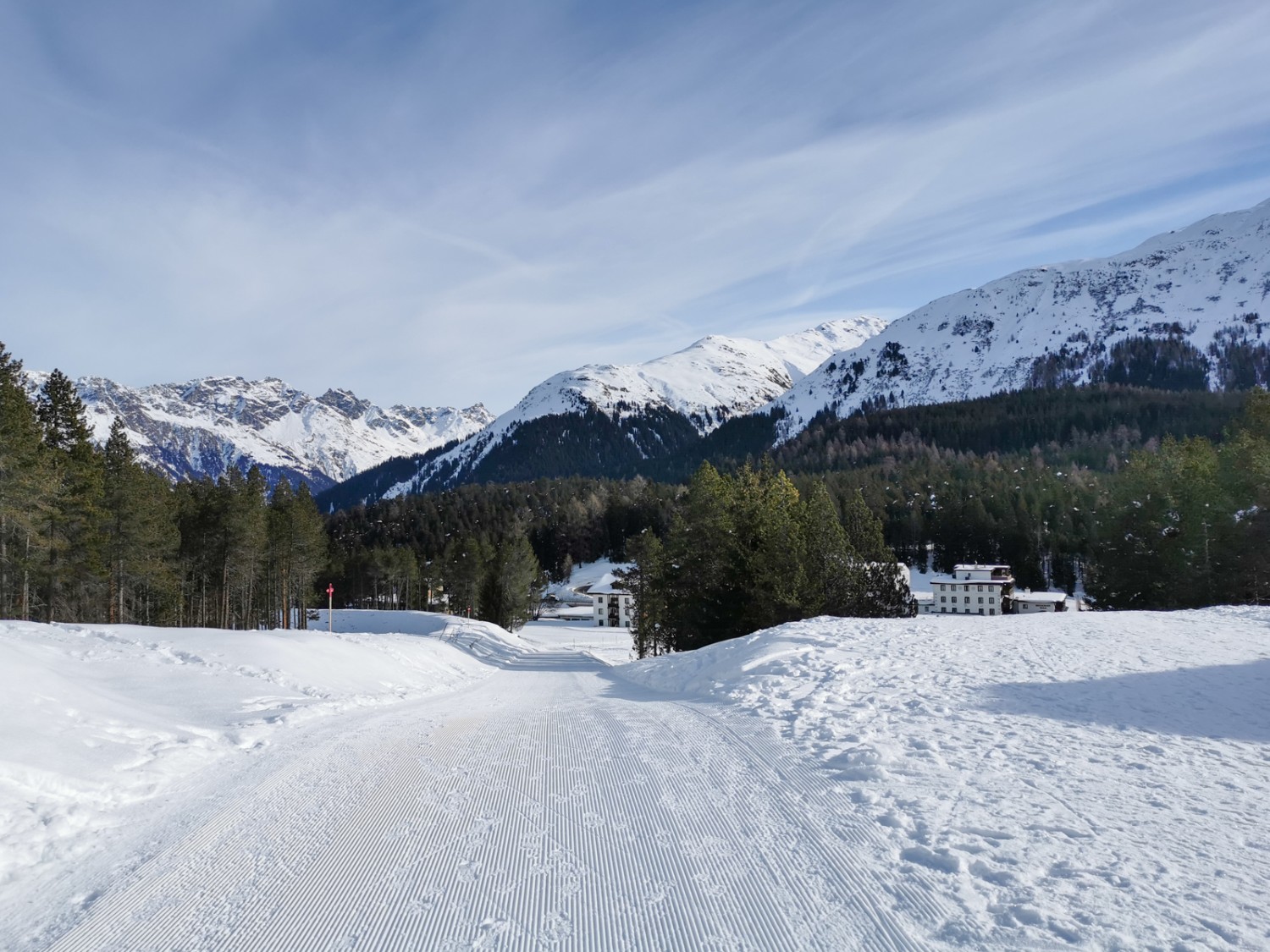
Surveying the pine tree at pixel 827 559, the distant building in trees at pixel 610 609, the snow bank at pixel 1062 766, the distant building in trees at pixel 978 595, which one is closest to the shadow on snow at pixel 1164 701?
the snow bank at pixel 1062 766

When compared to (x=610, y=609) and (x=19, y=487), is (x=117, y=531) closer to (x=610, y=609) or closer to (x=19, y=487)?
(x=19, y=487)

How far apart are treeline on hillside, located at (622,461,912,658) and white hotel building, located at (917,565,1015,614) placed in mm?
57537

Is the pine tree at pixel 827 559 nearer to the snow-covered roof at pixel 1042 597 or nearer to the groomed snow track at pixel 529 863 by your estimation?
the groomed snow track at pixel 529 863

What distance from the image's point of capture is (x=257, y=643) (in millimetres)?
16859

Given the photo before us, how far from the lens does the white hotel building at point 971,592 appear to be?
8644 cm

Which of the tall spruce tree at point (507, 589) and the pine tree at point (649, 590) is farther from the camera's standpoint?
the tall spruce tree at point (507, 589)

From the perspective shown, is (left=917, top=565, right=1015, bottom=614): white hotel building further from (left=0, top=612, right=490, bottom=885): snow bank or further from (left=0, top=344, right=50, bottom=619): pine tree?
(left=0, top=344, right=50, bottom=619): pine tree

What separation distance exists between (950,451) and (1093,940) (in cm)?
19834

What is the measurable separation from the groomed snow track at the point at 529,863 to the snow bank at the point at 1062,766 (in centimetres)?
53

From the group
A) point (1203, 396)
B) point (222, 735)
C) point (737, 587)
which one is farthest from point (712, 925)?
point (1203, 396)

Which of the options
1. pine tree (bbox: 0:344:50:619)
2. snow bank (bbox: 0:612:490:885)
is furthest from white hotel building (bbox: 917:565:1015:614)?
pine tree (bbox: 0:344:50:619)

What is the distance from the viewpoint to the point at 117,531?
36406mm

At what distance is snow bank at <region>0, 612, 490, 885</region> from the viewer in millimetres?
6211

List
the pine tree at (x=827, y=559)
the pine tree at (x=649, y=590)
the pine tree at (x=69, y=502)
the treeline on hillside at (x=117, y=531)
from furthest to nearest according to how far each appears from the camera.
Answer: the pine tree at (x=649, y=590) < the pine tree at (x=69, y=502) < the pine tree at (x=827, y=559) < the treeline on hillside at (x=117, y=531)
